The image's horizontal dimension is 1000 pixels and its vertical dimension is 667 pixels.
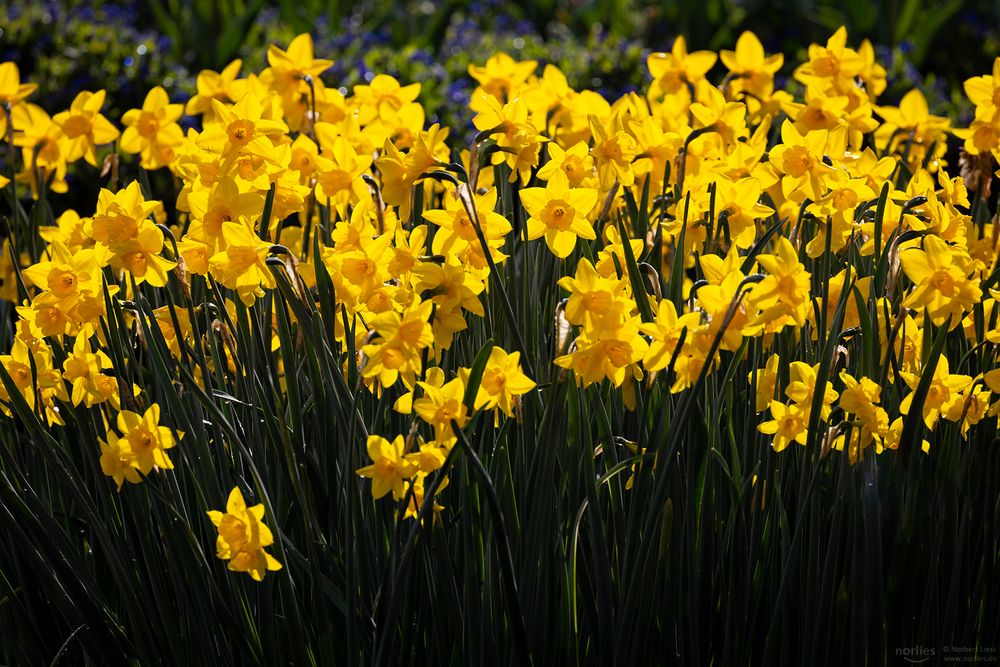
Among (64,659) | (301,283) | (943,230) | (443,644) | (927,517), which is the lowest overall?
(64,659)

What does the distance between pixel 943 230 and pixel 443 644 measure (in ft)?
3.88

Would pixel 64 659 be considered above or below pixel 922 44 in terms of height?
below

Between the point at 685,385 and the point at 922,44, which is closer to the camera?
the point at 685,385

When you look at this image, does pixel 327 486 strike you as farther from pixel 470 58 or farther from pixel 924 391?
pixel 470 58

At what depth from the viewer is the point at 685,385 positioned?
1662mm

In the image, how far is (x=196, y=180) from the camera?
2.08 metres

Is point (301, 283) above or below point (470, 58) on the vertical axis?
below

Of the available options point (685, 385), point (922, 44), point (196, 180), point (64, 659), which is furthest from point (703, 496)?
point (922, 44)

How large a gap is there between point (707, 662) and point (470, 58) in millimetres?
4226

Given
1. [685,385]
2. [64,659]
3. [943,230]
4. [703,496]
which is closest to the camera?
[685,385]

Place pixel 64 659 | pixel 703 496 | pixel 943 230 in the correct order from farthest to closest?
pixel 64 659, pixel 943 230, pixel 703 496

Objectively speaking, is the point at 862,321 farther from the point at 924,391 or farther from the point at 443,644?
the point at 443,644

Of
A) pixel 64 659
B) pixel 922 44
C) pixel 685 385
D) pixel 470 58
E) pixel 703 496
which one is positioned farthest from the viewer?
pixel 922 44

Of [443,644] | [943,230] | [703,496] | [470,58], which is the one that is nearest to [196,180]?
[443,644]
